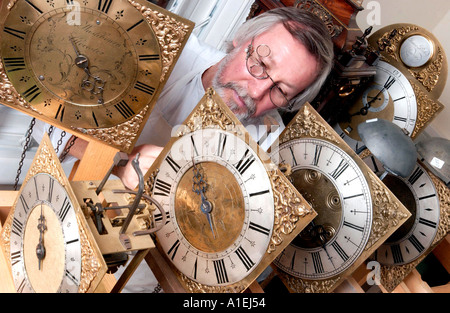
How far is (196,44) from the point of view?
1965 millimetres

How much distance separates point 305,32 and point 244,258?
77cm

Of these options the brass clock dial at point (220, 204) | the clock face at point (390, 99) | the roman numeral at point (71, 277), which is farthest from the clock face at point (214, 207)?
the clock face at point (390, 99)

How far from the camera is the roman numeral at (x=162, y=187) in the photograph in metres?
1.20

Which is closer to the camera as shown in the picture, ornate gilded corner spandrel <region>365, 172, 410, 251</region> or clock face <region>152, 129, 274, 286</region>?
clock face <region>152, 129, 274, 286</region>

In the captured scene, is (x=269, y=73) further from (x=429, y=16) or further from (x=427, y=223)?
(x=429, y=16)

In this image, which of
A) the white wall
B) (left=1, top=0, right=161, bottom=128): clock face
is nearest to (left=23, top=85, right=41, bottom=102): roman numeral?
(left=1, top=0, right=161, bottom=128): clock face

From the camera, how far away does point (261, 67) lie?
1463 mm

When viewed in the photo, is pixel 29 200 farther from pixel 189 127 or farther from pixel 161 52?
pixel 161 52

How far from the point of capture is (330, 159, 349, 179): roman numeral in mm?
1182

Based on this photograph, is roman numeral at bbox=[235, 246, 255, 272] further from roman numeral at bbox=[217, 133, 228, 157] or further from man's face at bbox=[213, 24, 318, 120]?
man's face at bbox=[213, 24, 318, 120]

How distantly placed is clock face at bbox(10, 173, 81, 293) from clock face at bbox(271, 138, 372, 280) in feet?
1.91

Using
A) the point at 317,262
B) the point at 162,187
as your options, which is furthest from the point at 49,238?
the point at 317,262

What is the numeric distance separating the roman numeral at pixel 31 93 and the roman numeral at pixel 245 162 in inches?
24.2
